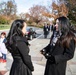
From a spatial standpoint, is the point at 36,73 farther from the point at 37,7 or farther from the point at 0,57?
the point at 37,7

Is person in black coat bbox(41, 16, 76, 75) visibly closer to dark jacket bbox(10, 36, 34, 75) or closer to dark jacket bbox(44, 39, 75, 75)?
dark jacket bbox(44, 39, 75, 75)

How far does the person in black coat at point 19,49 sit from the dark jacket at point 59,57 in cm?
40

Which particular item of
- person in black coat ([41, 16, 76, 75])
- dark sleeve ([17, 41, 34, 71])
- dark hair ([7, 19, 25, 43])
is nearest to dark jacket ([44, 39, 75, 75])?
person in black coat ([41, 16, 76, 75])

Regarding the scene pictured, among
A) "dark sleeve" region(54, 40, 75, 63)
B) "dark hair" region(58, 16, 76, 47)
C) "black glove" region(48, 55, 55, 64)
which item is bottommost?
"black glove" region(48, 55, 55, 64)

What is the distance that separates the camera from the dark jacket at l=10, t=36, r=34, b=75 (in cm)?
434

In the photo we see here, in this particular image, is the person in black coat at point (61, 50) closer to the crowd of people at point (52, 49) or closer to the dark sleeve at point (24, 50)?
the crowd of people at point (52, 49)

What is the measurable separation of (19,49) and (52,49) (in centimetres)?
57

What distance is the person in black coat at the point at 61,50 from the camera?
4.17 m

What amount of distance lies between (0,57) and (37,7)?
95694mm

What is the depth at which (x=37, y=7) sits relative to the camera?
104312 mm

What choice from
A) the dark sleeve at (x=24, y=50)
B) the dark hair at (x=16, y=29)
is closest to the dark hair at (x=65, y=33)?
the dark sleeve at (x=24, y=50)

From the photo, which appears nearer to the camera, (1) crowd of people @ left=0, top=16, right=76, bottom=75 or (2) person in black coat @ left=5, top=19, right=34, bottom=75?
(1) crowd of people @ left=0, top=16, right=76, bottom=75

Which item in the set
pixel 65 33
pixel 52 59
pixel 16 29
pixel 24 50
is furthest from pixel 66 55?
pixel 16 29

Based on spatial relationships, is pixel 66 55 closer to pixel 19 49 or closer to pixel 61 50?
pixel 61 50
